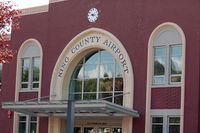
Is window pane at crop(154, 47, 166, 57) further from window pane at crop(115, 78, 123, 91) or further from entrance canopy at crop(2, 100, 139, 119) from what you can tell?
entrance canopy at crop(2, 100, 139, 119)

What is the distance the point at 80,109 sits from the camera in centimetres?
2342

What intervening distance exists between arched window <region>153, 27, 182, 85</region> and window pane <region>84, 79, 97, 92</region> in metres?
3.82

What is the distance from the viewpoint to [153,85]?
78.3ft

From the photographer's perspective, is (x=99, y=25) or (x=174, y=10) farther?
(x=99, y=25)

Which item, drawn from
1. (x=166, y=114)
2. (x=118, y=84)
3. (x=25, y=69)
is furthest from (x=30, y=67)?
(x=166, y=114)

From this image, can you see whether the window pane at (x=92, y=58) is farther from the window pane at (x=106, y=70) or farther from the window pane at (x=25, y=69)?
the window pane at (x=25, y=69)

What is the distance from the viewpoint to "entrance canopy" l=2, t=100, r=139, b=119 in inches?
868

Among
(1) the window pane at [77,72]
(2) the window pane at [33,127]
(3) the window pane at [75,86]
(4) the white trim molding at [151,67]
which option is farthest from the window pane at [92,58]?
(2) the window pane at [33,127]

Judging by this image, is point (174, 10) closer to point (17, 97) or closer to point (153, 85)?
point (153, 85)

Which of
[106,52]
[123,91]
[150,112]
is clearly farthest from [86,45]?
[150,112]

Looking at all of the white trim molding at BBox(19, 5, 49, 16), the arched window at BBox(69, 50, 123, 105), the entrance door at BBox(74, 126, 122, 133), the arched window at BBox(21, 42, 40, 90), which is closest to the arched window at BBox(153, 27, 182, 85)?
the arched window at BBox(69, 50, 123, 105)

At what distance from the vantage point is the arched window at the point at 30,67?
2888 centimetres

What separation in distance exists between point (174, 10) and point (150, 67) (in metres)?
2.80

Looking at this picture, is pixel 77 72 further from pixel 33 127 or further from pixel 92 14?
pixel 33 127
